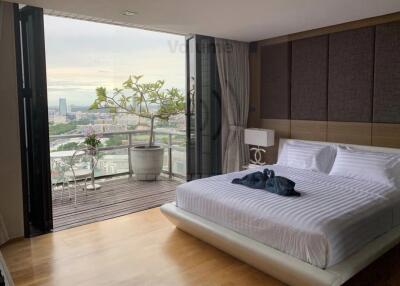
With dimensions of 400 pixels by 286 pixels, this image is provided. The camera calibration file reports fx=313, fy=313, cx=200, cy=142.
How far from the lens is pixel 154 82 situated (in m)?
6.02

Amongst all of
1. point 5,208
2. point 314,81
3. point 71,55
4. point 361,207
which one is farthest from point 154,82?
point 361,207

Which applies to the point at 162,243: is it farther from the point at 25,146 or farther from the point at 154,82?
the point at 154,82

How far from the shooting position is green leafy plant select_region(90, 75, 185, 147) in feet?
A: 19.3

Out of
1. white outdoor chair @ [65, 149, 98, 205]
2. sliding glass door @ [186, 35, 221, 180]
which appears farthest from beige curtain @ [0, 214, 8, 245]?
sliding glass door @ [186, 35, 221, 180]

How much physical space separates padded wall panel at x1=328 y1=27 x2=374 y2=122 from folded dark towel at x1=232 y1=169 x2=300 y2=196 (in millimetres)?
1538

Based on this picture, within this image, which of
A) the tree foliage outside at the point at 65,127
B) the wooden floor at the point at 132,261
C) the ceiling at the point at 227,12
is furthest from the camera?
the tree foliage outside at the point at 65,127

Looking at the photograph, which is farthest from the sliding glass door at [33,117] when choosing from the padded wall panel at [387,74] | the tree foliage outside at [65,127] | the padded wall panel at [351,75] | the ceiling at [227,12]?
the padded wall panel at [387,74]

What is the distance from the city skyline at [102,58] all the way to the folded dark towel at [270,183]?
8.34 ft

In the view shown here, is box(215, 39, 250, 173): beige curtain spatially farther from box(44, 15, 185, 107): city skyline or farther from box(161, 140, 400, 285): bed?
box(161, 140, 400, 285): bed

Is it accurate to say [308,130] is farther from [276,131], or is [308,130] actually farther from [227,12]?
[227,12]

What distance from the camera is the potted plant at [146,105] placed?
19.3ft

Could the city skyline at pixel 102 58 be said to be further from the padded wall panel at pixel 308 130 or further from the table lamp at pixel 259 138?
the padded wall panel at pixel 308 130

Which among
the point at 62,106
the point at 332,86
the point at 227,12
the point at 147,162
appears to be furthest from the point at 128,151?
the point at 332,86

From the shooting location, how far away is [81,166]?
5395mm
